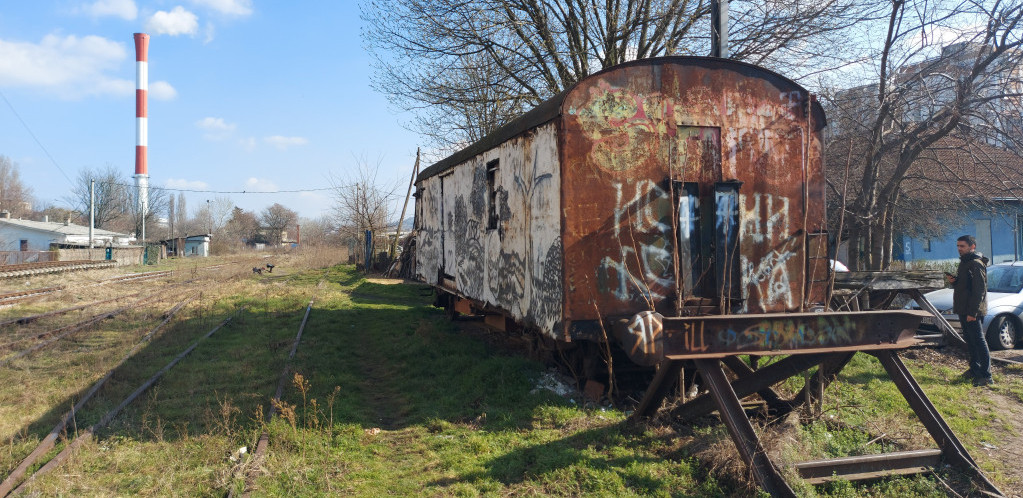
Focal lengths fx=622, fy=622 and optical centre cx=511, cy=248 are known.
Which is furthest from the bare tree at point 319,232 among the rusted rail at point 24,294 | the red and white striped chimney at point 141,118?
the rusted rail at point 24,294

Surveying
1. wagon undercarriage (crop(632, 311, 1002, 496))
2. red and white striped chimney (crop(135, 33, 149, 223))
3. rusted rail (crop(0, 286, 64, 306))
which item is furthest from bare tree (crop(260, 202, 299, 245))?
wagon undercarriage (crop(632, 311, 1002, 496))

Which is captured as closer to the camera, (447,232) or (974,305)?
(974,305)

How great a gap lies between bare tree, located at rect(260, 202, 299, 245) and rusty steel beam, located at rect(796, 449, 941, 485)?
306 ft

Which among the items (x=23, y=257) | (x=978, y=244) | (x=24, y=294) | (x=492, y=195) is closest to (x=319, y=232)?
(x=23, y=257)

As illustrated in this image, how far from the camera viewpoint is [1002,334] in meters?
9.47

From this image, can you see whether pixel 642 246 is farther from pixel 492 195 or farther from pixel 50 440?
pixel 50 440

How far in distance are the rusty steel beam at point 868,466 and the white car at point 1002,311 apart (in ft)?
19.8

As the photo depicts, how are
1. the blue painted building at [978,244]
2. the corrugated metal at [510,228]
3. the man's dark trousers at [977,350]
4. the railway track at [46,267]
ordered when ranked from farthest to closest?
the railway track at [46,267] < the blue painted building at [978,244] < the man's dark trousers at [977,350] < the corrugated metal at [510,228]

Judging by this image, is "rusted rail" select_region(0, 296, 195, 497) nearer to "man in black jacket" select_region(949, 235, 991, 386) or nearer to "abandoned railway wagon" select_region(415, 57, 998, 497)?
"abandoned railway wagon" select_region(415, 57, 998, 497)

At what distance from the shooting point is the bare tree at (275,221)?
3588 inches

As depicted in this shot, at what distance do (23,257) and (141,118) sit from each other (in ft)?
121

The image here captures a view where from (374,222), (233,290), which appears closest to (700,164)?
(233,290)

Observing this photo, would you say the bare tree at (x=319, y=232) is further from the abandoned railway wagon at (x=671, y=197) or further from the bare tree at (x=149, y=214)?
the abandoned railway wagon at (x=671, y=197)

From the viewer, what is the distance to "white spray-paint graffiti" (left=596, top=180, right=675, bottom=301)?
5.98 metres
